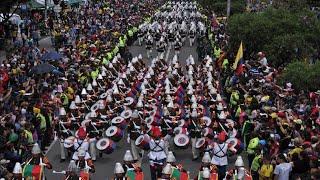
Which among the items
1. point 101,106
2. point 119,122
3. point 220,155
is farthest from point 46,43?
point 220,155

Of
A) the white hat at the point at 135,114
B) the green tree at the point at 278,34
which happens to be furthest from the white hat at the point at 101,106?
the green tree at the point at 278,34

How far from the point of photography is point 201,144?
16828mm

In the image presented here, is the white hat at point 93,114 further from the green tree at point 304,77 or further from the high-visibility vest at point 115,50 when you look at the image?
the high-visibility vest at point 115,50

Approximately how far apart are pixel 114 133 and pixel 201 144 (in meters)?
2.48

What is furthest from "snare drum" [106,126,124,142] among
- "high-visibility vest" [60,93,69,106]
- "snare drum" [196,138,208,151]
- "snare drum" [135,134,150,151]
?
"high-visibility vest" [60,93,69,106]

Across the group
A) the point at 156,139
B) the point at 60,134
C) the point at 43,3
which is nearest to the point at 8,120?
the point at 60,134

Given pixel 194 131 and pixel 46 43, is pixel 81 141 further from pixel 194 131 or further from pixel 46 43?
pixel 46 43

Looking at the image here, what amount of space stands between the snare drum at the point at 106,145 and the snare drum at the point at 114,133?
0.98 ft

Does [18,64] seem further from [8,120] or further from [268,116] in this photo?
[268,116]

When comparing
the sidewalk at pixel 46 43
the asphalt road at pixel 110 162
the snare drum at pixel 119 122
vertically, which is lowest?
the sidewalk at pixel 46 43

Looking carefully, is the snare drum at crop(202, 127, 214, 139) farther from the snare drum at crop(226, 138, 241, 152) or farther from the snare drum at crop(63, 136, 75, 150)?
the snare drum at crop(63, 136, 75, 150)

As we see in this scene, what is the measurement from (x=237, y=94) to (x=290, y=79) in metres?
2.10

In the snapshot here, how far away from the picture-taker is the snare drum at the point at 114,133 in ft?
58.1

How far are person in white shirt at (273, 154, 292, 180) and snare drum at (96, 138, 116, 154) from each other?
526 centimetres
